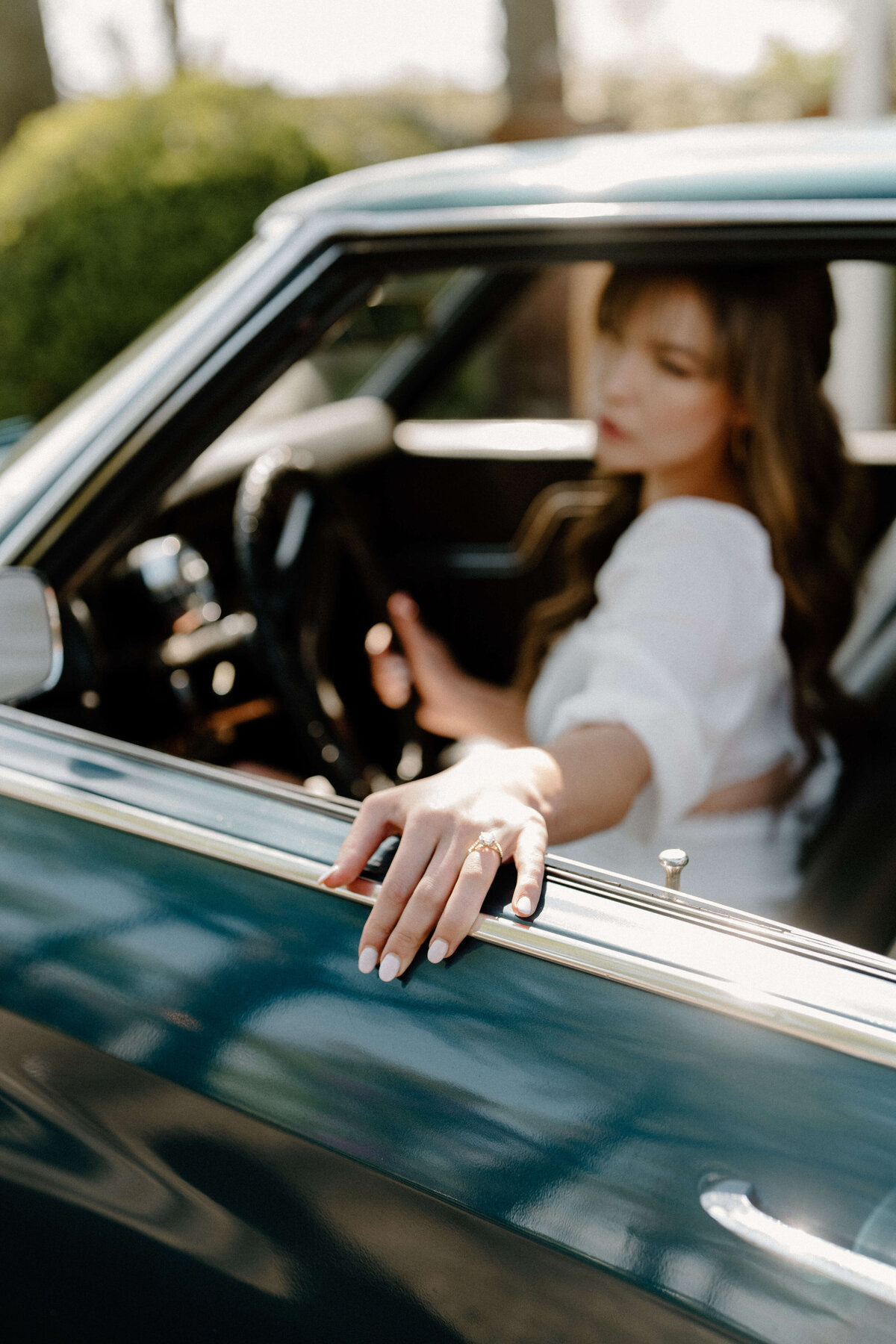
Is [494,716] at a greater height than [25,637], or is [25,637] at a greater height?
[25,637]

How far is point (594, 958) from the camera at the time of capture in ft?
3.26

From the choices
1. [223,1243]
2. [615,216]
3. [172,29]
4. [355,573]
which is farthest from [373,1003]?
[172,29]

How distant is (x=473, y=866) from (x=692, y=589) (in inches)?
25.6

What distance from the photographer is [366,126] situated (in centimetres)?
1021

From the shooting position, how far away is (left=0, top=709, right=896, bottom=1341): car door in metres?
0.88

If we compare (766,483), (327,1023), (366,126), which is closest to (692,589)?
(766,483)

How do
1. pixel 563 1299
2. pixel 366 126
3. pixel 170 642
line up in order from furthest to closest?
pixel 366 126 → pixel 170 642 → pixel 563 1299

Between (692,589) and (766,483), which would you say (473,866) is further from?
(766,483)

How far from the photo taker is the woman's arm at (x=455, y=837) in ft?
3.40

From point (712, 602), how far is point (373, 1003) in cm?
77

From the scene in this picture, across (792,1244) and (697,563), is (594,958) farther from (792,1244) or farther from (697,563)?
(697,563)

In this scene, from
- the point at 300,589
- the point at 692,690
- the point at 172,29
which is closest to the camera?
the point at 692,690

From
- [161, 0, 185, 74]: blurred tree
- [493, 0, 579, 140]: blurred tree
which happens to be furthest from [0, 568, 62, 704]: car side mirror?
[161, 0, 185, 74]: blurred tree

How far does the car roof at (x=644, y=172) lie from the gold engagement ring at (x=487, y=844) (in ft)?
2.54
